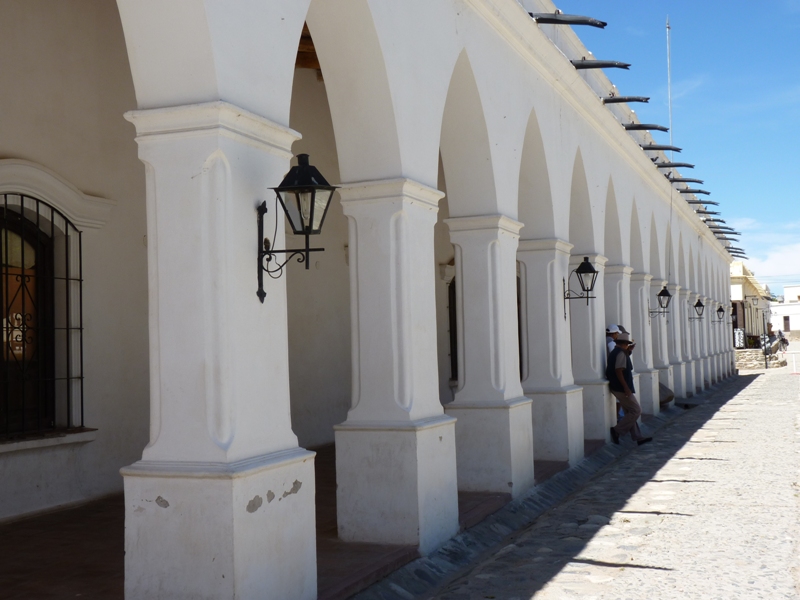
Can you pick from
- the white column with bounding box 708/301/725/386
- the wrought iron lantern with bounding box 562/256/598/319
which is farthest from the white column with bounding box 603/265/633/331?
the white column with bounding box 708/301/725/386

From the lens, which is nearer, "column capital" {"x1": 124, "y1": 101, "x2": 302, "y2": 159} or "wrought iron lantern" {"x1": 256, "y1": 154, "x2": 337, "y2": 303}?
"column capital" {"x1": 124, "y1": 101, "x2": 302, "y2": 159}

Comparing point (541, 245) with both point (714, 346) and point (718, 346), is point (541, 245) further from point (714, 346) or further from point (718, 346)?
point (718, 346)

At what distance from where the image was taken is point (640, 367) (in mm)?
17766

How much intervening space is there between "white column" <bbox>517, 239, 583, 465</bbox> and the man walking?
258cm

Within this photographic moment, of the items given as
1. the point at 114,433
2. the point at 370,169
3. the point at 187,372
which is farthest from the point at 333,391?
the point at 187,372

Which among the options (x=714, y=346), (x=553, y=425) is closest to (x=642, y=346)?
(x=553, y=425)

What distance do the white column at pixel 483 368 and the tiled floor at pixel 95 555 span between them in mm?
472

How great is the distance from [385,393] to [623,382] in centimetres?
758

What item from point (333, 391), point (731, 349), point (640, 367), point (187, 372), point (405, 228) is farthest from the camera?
point (731, 349)

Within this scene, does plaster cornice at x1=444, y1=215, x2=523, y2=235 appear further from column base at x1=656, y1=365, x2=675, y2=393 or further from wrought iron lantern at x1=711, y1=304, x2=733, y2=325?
wrought iron lantern at x1=711, y1=304, x2=733, y2=325

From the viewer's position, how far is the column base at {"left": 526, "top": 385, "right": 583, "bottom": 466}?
36.4 ft

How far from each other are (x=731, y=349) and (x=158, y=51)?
119 feet

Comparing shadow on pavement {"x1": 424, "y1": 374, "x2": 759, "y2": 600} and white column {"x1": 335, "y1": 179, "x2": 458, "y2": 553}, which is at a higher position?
white column {"x1": 335, "y1": 179, "x2": 458, "y2": 553}

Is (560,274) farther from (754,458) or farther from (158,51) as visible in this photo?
(158,51)
